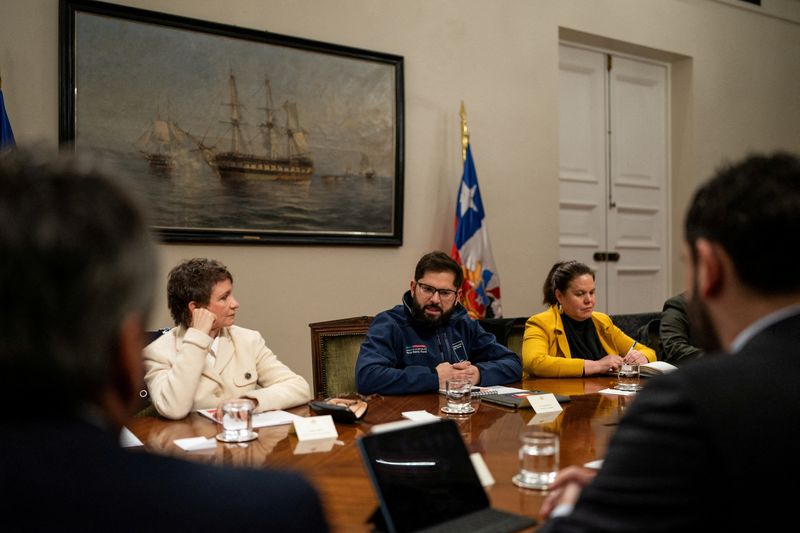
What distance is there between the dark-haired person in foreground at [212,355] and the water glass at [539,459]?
117 cm

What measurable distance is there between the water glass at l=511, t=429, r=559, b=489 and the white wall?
9.73ft

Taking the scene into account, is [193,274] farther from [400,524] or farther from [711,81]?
[711,81]

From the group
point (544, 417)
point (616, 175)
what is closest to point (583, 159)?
point (616, 175)

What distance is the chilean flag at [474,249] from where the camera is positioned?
4811 millimetres

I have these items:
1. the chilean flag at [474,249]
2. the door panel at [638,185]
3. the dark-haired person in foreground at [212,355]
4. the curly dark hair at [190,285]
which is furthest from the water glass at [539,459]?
the door panel at [638,185]

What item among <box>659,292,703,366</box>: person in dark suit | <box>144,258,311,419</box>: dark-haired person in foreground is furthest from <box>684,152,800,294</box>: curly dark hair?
<box>659,292,703,366</box>: person in dark suit

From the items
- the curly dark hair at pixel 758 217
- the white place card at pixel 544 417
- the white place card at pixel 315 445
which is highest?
the curly dark hair at pixel 758 217

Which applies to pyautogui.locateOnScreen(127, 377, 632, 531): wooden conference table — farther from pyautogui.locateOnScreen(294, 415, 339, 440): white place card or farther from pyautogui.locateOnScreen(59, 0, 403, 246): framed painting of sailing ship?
pyautogui.locateOnScreen(59, 0, 403, 246): framed painting of sailing ship

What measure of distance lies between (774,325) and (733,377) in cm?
15

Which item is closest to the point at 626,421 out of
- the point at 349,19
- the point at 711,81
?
the point at 349,19

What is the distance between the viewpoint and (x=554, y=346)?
369 centimetres

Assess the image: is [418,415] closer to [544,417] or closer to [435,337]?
[544,417]

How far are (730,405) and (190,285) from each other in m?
2.28

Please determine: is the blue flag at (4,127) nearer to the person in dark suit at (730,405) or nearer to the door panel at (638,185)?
the person in dark suit at (730,405)
